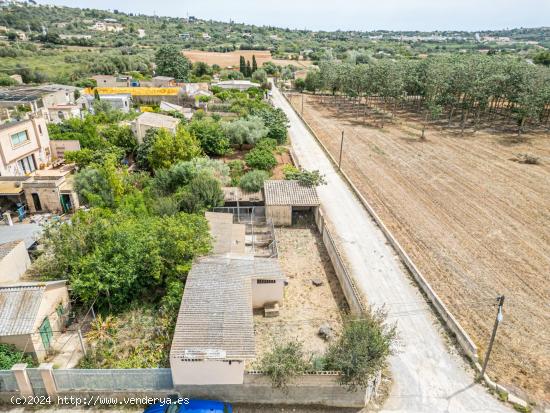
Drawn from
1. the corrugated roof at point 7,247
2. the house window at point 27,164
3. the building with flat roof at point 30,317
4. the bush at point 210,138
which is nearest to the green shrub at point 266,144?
the bush at point 210,138

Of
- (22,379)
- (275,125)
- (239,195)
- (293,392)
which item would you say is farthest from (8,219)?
(275,125)

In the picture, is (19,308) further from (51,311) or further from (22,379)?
(22,379)

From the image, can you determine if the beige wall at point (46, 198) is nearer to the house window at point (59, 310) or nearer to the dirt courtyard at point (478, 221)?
the house window at point (59, 310)

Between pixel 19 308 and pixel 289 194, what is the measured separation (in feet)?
61.4

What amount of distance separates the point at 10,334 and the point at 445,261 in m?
23.4

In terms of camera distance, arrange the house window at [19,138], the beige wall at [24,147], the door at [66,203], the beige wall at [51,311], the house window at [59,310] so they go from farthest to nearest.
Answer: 1. the house window at [19,138]
2. the beige wall at [24,147]
3. the door at [66,203]
4. the house window at [59,310]
5. the beige wall at [51,311]

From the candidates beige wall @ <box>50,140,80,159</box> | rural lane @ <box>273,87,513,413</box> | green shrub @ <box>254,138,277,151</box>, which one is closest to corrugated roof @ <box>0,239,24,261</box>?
rural lane @ <box>273,87,513,413</box>

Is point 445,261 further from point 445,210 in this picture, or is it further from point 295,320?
point 295,320

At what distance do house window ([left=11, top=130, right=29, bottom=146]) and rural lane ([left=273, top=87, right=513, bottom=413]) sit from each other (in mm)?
27257

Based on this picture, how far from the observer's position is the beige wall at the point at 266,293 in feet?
66.3

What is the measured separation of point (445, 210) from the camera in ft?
104

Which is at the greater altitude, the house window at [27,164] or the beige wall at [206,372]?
the house window at [27,164]

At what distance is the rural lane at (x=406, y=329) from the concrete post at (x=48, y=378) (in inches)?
510

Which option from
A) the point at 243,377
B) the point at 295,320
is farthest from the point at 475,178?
the point at 243,377
